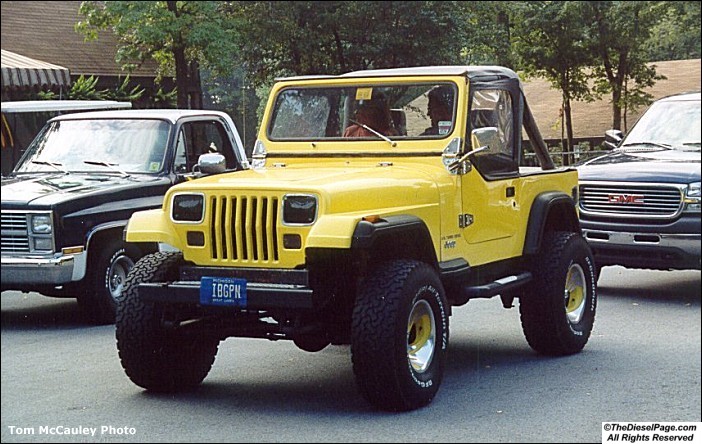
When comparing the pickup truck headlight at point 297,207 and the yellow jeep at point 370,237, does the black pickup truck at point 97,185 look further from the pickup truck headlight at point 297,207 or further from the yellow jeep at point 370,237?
the pickup truck headlight at point 297,207

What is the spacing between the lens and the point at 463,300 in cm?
588

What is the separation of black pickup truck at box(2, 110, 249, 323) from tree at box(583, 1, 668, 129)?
2.08 meters

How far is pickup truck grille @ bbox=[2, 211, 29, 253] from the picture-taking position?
5.14 meters

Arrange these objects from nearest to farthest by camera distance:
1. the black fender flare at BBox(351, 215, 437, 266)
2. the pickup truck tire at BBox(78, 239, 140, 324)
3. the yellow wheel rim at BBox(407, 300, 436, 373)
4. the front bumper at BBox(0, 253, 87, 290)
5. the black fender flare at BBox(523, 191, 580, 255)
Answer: the front bumper at BBox(0, 253, 87, 290) < the black fender flare at BBox(351, 215, 437, 266) < the yellow wheel rim at BBox(407, 300, 436, 373) < the black fender flare at BBox(523, 191, 580, 255) < the pickup truck tire at BBox(78, 239, 140, 324)

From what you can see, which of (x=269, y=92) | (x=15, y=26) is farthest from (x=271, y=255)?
(x=15, y=26)

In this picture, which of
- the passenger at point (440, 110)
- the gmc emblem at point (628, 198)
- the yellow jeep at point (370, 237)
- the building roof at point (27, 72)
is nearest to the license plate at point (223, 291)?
the yellow jeep at point (370, 237)

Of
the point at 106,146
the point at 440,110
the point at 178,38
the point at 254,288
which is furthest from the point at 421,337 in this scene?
the point at 106,146

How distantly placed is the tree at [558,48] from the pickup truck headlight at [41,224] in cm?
257

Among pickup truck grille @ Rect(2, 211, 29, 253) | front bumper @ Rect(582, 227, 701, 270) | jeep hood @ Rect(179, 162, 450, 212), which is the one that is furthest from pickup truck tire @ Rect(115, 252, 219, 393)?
front bumper @ Rect(582, 227, 701, 270)

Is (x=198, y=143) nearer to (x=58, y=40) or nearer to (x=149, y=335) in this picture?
(x=149, y=335)

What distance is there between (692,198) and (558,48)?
1575 mm

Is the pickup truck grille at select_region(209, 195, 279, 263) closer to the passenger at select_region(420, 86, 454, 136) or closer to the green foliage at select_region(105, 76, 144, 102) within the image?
the passenger at select_region(420, 86, 454, 136)

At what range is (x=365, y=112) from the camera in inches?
243

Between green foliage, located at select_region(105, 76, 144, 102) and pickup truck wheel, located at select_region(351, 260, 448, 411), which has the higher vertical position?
green foliage, located at select_region(105, 76, 144, 102)
